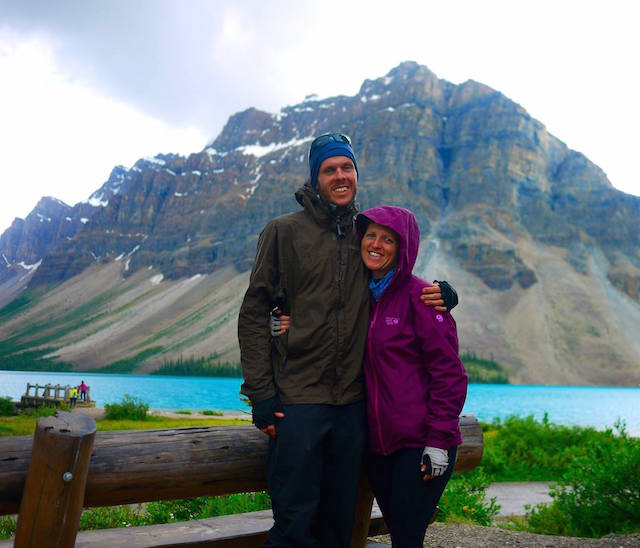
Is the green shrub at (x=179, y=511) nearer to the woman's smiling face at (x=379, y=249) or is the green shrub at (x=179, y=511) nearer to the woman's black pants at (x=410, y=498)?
the woman's black pants at (x=410, y=498)

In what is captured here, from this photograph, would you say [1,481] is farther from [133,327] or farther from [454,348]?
[133,327]

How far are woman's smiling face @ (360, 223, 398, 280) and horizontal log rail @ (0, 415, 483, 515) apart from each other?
136cm

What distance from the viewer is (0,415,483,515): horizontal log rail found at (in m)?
3.03

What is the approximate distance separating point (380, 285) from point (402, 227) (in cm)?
38

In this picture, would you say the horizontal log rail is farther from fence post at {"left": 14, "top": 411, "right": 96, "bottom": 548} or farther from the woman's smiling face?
the woman's smiling face

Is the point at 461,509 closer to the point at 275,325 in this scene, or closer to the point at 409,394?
the point at 409,394

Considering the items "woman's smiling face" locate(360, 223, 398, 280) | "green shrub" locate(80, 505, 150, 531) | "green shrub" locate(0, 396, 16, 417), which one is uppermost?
"woman's smiling face" locate(360, 223, 398, 280)

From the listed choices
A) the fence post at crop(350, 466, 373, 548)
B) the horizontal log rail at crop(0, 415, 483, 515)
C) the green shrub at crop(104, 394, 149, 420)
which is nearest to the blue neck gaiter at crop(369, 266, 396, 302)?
the horizontal log rail at crop(0, 415, 483, 515)

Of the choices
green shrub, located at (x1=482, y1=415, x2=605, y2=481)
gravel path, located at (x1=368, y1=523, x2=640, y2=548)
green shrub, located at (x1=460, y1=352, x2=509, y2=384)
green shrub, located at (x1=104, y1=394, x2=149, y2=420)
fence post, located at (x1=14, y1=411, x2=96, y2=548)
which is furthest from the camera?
green shrub, located at (x1=460, y1=352, x2=509, y2=384)

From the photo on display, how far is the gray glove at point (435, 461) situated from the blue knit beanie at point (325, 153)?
180cm

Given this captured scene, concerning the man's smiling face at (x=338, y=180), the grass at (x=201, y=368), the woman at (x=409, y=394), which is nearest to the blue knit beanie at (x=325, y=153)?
the man's smiling face at (x=338, y=180)

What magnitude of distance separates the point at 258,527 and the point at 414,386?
5.86ft

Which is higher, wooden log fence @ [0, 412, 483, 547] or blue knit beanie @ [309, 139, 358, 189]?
blue knit beanie @ [309, 139, 358, 189]

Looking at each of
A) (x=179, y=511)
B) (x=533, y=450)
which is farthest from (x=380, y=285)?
(x=533, y=450)
